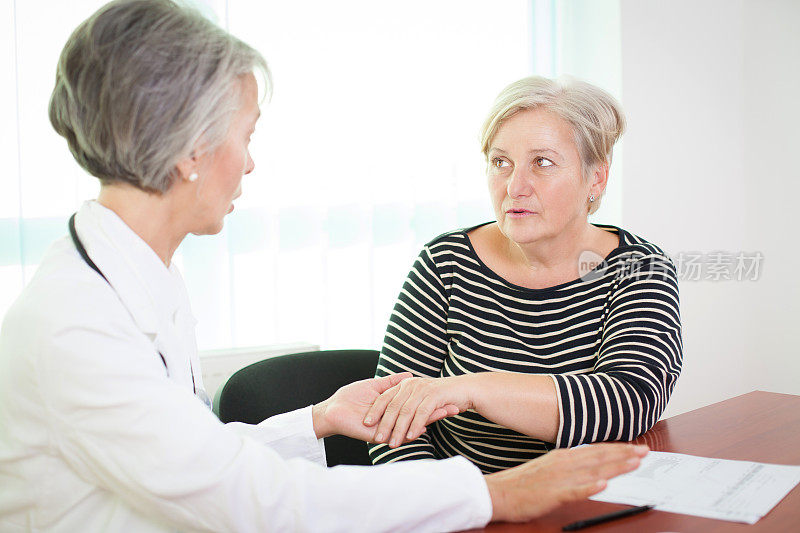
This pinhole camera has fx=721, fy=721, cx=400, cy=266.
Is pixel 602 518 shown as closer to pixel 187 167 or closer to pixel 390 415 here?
pixel 390 415

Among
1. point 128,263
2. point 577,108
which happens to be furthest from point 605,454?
point 577,108

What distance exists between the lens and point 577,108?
1.71 metres

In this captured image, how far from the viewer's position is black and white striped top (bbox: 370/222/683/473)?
1.50 metres

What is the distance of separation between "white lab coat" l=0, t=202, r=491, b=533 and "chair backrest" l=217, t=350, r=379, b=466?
1.93 ft

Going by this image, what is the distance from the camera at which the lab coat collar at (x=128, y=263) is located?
977 millimetres

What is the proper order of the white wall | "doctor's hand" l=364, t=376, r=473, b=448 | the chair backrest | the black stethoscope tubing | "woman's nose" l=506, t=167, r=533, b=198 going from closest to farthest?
the black stethoscope tubing → "doctor's hand" l=364, t=376, r=473, b=448 → the chair backrest → "woman's nose" l=506, t=167, r=533, b=198 → the white wall

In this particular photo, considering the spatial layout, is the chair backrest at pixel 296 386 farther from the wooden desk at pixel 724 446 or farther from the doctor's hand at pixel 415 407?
the wooden desk at pixel 724 446

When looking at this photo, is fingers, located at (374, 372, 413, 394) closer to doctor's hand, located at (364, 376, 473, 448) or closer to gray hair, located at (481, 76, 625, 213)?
doctor's hand, located at (364, 376, 473, 448)

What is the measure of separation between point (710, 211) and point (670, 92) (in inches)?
26.1

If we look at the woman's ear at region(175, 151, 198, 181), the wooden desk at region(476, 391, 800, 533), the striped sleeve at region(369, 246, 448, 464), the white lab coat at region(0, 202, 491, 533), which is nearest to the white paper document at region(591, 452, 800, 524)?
the wooden desk at region(476, 391, 800, 533)

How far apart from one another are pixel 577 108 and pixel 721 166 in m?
2.45

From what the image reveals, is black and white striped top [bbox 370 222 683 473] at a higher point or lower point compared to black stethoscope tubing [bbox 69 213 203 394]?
lower

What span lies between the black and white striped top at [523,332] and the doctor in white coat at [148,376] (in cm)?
52

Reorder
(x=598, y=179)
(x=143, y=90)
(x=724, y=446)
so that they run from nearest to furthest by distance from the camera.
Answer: (x=143, y=90) < (x=724, y=446) < (x=598, y=179)
